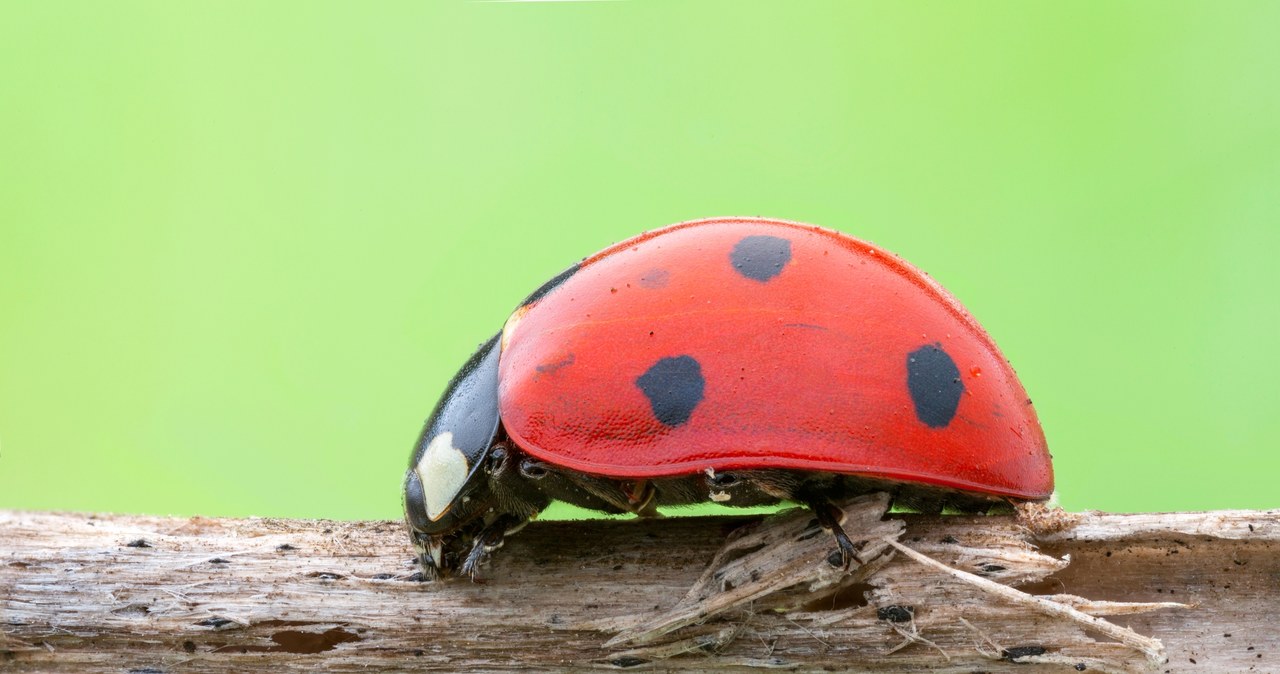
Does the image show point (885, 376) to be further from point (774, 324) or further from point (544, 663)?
point (544, 663)

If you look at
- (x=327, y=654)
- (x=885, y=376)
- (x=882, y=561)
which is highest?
(x=885, y=376)

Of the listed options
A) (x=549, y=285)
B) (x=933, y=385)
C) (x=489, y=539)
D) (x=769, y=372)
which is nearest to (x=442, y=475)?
(x=489, y=539)

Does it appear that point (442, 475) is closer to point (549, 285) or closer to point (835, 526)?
point (549, 285)

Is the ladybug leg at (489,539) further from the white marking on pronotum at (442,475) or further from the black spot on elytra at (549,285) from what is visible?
the black spot on elytra at (549,285)

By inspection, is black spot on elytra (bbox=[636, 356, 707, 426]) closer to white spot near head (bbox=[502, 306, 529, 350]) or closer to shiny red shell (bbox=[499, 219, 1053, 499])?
shiny red shell (bbox=[499, 219, 1053, 499])

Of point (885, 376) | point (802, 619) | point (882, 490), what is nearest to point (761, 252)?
point (885, 376)

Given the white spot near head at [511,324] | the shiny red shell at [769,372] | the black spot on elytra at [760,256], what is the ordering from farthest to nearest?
the white spot near head at [511,324], the black spot on elytra at [760,256], the shiny red shell at [769,372]

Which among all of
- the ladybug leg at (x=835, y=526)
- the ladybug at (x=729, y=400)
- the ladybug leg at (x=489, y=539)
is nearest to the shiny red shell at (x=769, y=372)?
the ladybug at (x=729, y=400)
